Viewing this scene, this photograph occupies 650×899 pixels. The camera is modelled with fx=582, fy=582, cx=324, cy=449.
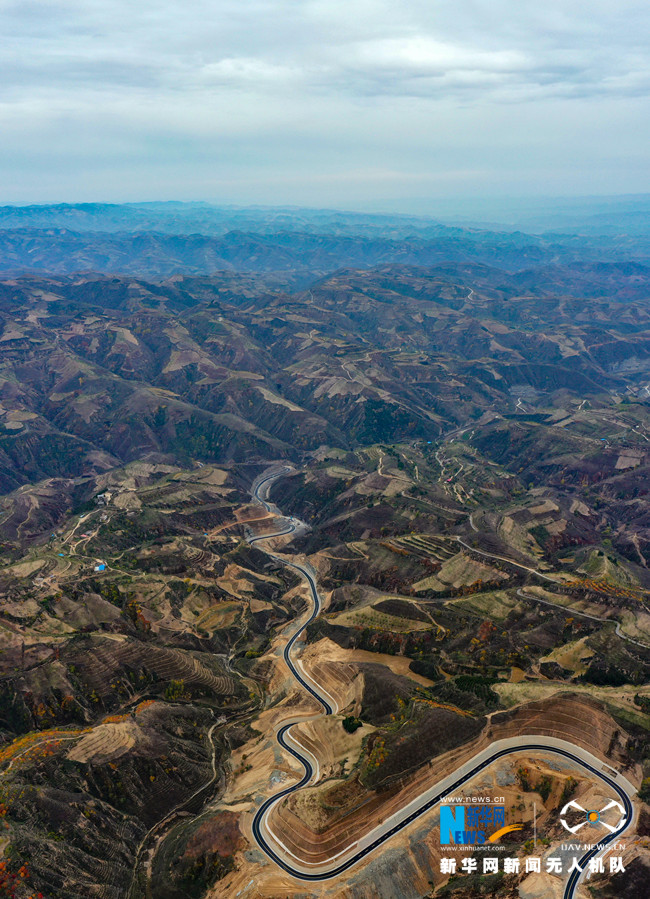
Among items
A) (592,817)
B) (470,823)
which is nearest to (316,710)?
(470,823)

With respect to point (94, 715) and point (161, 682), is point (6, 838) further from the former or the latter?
point (161, 682)

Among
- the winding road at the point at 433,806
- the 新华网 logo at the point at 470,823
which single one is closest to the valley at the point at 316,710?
the winding road at the point at 433,806

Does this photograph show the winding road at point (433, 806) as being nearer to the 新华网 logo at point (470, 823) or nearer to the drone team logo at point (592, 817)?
the drone team logo at point (592, 817)

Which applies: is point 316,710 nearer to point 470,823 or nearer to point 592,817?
point 470,823

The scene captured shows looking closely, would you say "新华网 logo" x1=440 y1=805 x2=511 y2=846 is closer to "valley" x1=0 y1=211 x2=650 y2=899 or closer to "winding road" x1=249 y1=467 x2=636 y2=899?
"valley" x1=0 y1=211 x2=650 y2=899

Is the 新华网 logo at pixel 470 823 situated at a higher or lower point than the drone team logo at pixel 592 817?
lower

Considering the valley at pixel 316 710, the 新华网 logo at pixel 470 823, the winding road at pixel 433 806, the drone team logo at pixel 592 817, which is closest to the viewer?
the drone team logo at pixel 592 817

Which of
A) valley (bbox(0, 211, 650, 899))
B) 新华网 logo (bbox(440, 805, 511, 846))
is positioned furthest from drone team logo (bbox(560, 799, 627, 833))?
新华网 logo (bbox(440, 805, 511, 846))

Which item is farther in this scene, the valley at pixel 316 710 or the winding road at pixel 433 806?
the valley at pixel 316 710

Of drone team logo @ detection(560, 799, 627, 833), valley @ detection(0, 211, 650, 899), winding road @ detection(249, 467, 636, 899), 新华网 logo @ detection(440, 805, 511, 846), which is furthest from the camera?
valley @ detection(0, 211, 650, 899)
